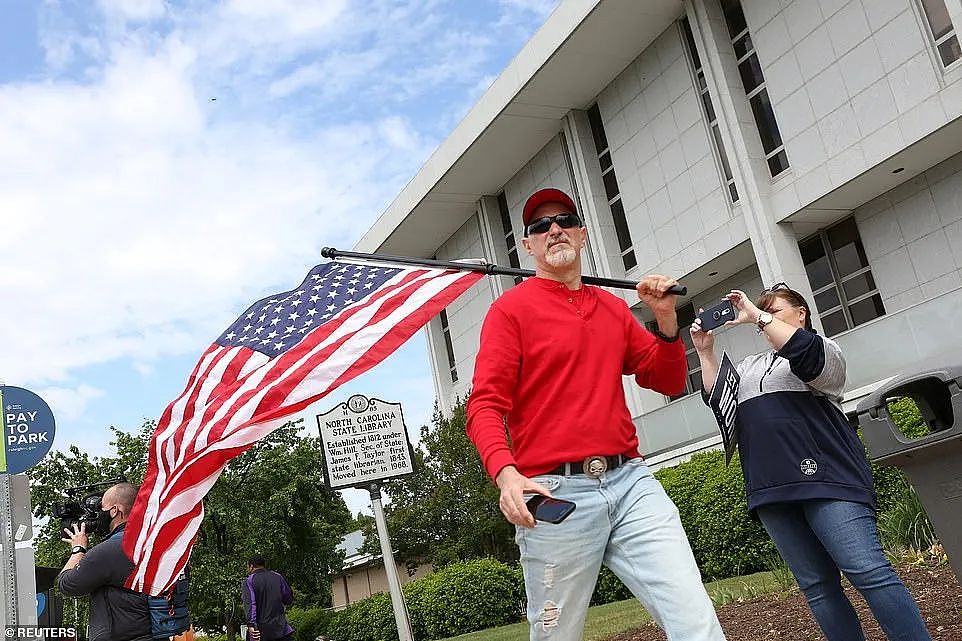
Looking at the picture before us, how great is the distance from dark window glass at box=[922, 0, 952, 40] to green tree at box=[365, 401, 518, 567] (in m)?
14.2

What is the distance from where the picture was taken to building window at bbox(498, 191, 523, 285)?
30312 mm

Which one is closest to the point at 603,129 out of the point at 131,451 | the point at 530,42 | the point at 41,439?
the point at 530,42

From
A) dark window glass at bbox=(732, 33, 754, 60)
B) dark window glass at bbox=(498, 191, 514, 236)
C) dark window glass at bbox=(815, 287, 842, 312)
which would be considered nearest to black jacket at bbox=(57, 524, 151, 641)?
dark window glass at bbox=(815, 287, 842, 312)

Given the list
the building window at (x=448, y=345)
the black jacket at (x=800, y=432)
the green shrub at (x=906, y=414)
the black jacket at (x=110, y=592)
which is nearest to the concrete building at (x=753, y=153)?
the green shrub at (x=906, y=414)

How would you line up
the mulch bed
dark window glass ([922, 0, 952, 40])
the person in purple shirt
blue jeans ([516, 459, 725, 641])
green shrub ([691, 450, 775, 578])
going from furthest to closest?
dark window glass ([922, 0, 952, 40])
green shrub ([691, 450, 775, 578])
the person in purple shirt
the mulch bed
blue jeans ([516, 459, 725, 641])

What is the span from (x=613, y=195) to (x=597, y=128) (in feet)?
7.12

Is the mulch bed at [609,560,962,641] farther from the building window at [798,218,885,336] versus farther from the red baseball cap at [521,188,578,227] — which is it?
the building window at [798,218,885,336]

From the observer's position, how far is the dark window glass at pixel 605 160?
84.8 feet

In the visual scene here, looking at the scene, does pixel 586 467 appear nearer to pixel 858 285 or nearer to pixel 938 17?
pixel 938 17

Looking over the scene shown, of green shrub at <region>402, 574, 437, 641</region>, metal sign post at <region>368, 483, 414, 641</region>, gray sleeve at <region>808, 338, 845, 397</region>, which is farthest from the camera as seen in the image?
green shrub at <region>402, 574, 437, 641</region>

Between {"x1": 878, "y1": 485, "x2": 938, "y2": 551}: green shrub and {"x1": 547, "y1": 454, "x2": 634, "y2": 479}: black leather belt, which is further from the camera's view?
{"x1": 878, "y1": 485, "x2": 938, "y2": 551}: green shrub

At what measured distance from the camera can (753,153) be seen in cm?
2061

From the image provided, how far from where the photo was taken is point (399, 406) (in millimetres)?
12117

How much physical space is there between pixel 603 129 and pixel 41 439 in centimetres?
2113
